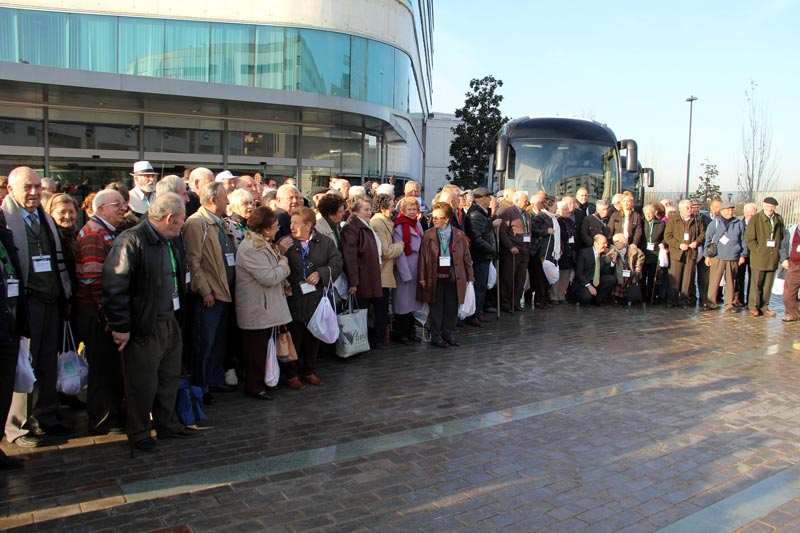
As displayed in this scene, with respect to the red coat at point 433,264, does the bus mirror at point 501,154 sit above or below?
above

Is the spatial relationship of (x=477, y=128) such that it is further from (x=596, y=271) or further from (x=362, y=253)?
(x=362, y=253)

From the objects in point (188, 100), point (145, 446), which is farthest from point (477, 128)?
point (145, 446)

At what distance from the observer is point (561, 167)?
15703mm

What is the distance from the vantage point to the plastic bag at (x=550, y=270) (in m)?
12.2

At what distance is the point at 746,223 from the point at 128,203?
1155 cm

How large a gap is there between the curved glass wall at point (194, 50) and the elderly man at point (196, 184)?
12515 mm

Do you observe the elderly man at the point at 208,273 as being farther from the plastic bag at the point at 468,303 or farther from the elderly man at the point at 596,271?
the elderly man at the point at 596,271

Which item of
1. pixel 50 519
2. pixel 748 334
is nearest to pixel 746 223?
pixel 748 334

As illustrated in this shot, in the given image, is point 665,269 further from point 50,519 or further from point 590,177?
point 50,519

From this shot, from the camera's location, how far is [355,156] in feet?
71.3

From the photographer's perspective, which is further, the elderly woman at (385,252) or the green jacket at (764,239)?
the green jacket at (764,239)

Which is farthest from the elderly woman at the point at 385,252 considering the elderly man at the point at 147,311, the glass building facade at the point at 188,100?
the glass building facade at the point at 188,100

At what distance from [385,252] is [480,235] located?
93.8 inches

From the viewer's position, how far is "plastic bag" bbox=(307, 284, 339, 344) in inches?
268
